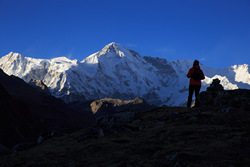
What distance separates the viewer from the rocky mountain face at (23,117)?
70831 millimetres

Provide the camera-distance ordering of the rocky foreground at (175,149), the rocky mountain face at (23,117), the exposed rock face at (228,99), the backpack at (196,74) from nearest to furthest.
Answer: the rocky foreground at (175,149) → the exposed rock face at (228,99) → the backpack at (196,74) → the rocky mountain face at (23,117)

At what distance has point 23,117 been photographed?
104000 mm

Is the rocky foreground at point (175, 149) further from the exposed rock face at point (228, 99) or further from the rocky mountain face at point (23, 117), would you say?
the rocky mountain face at point (23, 117)

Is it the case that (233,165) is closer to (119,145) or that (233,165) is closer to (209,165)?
(209,165)

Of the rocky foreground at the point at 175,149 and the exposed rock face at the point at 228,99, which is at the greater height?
the exposed rock face at the point at 228,99

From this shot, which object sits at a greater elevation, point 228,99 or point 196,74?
point 196,74

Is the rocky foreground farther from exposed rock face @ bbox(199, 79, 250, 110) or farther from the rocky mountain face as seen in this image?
the rocky mountain face

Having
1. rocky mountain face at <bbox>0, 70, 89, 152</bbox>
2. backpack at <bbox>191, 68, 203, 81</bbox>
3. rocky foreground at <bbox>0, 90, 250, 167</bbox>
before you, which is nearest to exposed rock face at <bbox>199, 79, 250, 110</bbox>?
backpack at <bbox>191, 68, 203, 81</bbox>

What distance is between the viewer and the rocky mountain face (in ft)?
232

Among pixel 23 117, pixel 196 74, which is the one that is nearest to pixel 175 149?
pixel 196 74

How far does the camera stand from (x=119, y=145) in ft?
35.9

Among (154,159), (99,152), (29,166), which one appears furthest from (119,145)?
(29,166)

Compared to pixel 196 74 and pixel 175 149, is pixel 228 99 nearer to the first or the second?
pixel 196 74

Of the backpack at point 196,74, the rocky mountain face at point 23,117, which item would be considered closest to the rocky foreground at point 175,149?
the backpack at point 196,74
